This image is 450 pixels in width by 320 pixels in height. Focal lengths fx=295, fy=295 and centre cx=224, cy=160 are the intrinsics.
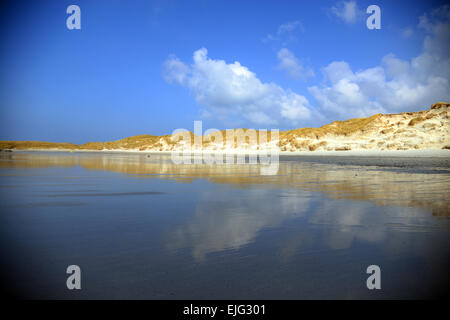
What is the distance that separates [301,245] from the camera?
5.72 meters

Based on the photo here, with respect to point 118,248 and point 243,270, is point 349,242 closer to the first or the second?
point 243,270

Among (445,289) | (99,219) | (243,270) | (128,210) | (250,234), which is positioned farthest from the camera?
(128,210)

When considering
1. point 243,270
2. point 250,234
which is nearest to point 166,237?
Result: point 250,234

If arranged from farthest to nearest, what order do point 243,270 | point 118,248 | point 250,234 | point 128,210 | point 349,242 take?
1. point 128,210
2. point 250,234
3. point 349,242
4. point 118,248
5. point 243,270

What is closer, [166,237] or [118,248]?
[118,248]

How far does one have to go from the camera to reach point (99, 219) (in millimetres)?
8047
